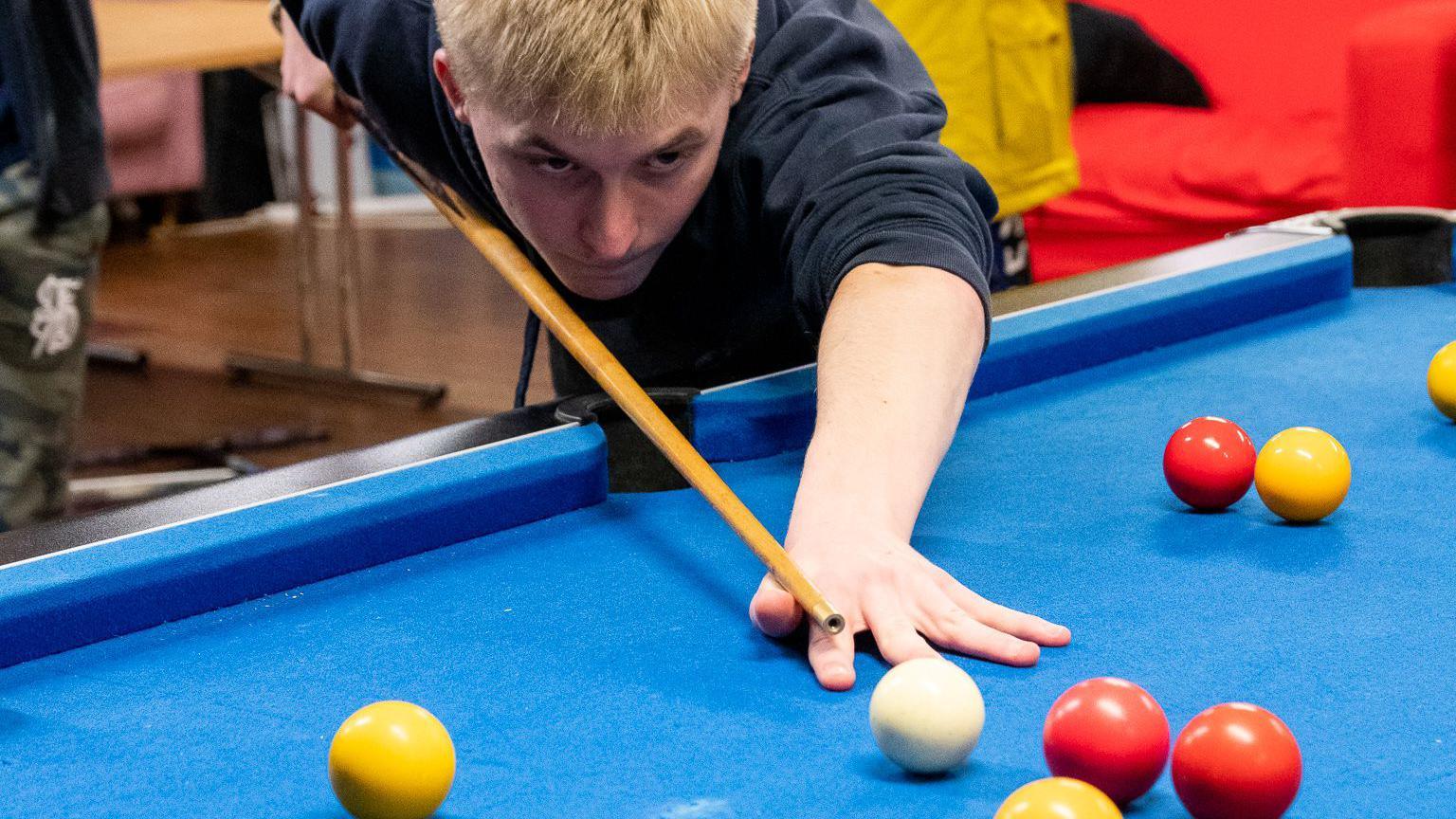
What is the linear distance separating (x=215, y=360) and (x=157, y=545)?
166 inches

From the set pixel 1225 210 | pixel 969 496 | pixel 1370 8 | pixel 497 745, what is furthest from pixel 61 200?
pixel 1370 8

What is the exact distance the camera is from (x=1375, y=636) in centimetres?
114

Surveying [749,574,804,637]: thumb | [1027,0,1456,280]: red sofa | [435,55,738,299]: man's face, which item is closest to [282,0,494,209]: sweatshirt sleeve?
[435,55,738,299]: man's face

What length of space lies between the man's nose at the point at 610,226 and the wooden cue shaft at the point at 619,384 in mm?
113

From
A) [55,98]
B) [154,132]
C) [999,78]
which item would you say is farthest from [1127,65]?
[154,132]

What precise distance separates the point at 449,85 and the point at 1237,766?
111 cm

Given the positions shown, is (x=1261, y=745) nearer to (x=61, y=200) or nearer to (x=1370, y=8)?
(x=61, y=200)

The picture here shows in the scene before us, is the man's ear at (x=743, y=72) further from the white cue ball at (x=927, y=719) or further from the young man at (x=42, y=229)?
the young man at (x=42, y=229)

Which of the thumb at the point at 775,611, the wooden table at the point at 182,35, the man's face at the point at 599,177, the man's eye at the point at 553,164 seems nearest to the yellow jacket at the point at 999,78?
the wooden table at the point at 182,35

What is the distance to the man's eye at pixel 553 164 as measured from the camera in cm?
146

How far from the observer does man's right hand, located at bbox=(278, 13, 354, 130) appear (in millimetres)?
2387

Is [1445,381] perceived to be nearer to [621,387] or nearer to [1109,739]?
[621,387]

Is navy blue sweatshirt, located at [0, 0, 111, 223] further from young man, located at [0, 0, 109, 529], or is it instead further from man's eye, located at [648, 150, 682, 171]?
man's eye, located at [648, 150, 682, 171]

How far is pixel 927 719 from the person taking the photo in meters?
0.92
